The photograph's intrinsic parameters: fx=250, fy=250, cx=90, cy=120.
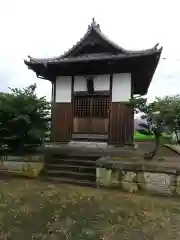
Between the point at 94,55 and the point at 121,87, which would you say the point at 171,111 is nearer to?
the point at 121,87

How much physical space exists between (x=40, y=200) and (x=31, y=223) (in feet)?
5.01

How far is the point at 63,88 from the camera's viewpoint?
13.0 meters

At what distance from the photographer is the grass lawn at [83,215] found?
431 centimetres

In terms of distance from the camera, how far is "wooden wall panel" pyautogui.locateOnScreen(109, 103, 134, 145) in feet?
38.8

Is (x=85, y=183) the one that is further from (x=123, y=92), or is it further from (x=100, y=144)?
(x=123, y=92)

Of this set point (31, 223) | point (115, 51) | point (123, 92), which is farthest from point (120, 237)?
point (115, 51)

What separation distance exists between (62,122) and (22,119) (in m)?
3.64

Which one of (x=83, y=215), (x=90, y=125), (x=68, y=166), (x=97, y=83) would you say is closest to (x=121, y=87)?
(x=97, y=83)

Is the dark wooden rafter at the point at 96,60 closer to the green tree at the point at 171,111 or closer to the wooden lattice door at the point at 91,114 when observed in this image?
the wooden lattice door at the point at 91,114

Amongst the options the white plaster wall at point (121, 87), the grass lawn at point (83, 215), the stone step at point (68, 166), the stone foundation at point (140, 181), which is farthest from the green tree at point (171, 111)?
the white plaster wall at point (121, 87)

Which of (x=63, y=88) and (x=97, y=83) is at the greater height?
(x=97, y=83)

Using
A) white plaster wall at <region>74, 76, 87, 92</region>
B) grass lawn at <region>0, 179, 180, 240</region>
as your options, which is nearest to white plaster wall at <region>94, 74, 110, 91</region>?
white plaster wall at <region>74, 76, 87, 92</region>

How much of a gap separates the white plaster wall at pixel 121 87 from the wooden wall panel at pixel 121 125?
1.21 feet

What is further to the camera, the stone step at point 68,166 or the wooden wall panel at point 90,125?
the wooden wall panel at point 90,125
